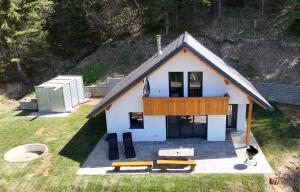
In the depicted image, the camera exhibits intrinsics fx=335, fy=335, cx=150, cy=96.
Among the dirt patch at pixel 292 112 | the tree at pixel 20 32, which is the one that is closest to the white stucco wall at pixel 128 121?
the dirt patch at pixel 292 112

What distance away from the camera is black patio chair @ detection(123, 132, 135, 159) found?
763 inches

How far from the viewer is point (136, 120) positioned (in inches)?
835

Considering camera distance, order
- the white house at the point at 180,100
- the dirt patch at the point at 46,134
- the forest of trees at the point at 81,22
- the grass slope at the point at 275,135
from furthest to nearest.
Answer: the forest of trees at the point at 81,22
the dirt patch at the point at 46,134
the white house at the point at 180,100
the grass slope at the point at 275,135

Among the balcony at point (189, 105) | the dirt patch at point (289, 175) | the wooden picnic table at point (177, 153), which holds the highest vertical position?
the balcony at point (189, 105)

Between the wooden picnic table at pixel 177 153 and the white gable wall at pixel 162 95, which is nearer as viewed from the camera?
the wooden picnic table at pixel 177 153

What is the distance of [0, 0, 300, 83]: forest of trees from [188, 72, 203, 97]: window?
15.6m

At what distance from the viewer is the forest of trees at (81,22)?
32781 millimetres

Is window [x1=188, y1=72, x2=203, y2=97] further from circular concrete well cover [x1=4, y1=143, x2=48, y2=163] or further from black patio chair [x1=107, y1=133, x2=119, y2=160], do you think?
circular concrete well cover [x1=4, y1=143, x2=48, y2=163]

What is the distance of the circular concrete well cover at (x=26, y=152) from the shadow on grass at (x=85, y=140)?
5.23 ft

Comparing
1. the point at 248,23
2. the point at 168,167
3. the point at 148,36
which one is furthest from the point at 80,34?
the point at 168,167

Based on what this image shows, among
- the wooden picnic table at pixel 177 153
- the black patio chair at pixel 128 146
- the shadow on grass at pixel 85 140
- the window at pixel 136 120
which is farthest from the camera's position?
the window at pixel 136 120

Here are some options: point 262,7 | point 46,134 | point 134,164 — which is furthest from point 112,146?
point 262,7

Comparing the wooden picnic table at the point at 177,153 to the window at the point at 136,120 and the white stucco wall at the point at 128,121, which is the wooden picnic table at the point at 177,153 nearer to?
the white stucco wall at the point at 128,121

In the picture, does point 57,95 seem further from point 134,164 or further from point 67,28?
point 67,28
